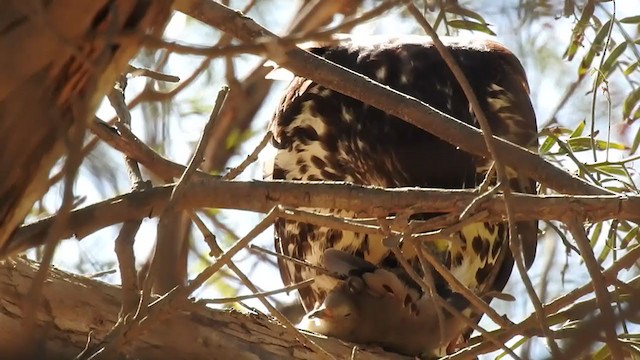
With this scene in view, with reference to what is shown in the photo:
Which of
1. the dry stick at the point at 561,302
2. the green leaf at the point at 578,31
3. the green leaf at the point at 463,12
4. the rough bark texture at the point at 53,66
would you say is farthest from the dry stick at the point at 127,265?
Answer: the green leaf at the point at 578,31

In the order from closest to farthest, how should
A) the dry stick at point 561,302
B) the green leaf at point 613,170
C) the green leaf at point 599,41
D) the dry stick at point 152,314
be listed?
the dry stick at point 152,314, the dry stick at point 561,302, the green leaf at point 613,170, the green leaf at point 599,41

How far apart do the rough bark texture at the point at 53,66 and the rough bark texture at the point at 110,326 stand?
78 cm

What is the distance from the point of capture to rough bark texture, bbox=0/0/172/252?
48.9 inches

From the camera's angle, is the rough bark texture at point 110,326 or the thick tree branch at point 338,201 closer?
the thick tree branch at point 338,201

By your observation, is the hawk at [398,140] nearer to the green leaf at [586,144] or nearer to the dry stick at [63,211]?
the green leaf at [586,144]

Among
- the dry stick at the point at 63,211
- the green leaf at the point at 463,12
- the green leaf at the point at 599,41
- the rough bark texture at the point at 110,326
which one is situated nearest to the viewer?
the dry stick at the point at 63,211

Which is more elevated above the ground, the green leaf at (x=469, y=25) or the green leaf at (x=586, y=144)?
the green leaf at (x=469, y=25)

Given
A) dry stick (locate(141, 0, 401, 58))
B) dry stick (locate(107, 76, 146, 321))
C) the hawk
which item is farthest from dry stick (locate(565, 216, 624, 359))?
the hawk

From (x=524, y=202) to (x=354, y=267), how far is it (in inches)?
44.0

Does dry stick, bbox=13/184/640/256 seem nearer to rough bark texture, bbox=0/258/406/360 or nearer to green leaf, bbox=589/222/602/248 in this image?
rough bark texture, bbox=0/258/406/360

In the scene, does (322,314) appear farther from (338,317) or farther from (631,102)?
(631,102)

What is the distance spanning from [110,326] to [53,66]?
3.50ft

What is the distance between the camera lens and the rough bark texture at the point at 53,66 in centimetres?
124

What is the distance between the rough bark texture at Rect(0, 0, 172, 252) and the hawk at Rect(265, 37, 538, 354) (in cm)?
194
